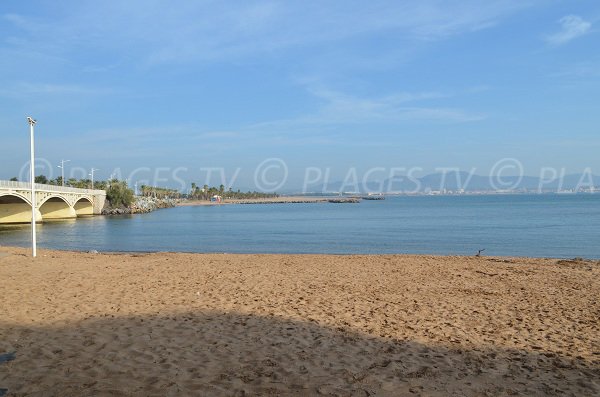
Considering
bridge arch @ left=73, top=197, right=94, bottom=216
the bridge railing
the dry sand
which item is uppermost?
the bridge railing

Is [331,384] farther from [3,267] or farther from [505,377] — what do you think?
[3,267]

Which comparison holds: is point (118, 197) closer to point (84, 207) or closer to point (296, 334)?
point (84, 207)

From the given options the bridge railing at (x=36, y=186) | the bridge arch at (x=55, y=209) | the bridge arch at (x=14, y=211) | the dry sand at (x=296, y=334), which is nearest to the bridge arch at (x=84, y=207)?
the bridge railing at (x=36, y=186)

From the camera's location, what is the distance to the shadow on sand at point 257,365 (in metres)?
5.68

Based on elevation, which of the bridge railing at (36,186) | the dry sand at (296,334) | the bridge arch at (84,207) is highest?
the bridge railing at (36,186)

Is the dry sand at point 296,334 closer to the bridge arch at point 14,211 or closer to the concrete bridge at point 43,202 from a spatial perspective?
the concrete bridge at point 43,202

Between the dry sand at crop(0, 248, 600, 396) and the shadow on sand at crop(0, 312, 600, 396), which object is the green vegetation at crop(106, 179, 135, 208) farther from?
the shadow on sand at crop(0, 312, 600, 396)

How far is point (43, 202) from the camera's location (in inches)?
2254

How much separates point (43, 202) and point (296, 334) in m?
57.9

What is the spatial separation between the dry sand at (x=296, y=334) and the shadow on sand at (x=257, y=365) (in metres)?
0.03

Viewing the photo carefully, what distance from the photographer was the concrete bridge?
49.5 metres

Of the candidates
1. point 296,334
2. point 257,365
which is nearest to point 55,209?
point 296,334

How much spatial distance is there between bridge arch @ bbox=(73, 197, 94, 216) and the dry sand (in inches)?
2959

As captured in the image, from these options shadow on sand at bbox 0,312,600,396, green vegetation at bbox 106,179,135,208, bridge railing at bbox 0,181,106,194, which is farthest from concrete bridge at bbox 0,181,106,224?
shadow on sand at bbox 0,312,600,396
